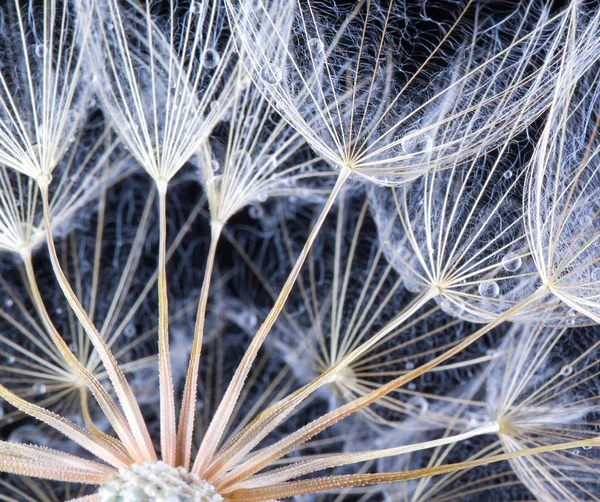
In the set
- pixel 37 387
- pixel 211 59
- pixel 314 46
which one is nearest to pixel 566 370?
pixel 314 46

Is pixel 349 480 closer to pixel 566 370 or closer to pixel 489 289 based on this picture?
pixel 489 289

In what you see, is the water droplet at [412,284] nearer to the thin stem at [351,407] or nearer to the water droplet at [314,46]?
the thin stem at [351,407]

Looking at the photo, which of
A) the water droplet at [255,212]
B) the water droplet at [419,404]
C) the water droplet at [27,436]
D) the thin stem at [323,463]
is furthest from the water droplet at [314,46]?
the water droplet at [27,436]

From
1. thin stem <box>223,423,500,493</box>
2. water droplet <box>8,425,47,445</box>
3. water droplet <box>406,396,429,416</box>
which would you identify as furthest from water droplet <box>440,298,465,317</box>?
water droplet <box>8,425,47,445</box>

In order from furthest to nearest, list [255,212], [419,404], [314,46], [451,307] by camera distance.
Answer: [255,212] → [419,404] → [451,307] → [314,46]

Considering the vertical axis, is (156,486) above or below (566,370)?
above

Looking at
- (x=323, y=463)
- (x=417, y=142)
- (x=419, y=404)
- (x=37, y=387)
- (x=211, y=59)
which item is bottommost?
(x=419, y=404)
